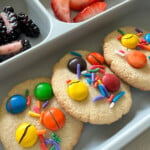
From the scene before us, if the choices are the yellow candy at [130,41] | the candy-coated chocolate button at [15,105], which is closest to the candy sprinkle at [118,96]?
the yellow candy at [130,41]

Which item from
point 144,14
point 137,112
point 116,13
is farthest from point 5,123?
point 144,14

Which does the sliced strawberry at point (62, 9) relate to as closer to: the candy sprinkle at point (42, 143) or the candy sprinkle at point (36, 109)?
the candy sprinkle at point (36, 109)

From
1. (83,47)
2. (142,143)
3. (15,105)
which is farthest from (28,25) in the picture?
(142,143)

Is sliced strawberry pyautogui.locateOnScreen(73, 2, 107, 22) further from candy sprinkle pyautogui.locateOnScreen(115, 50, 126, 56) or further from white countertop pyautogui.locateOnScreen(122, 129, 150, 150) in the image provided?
white countertop pyautogui.locateOnScreen(122, 129, 150, 150)

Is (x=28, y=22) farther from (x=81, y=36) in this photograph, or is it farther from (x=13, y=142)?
(x=13, y=142)

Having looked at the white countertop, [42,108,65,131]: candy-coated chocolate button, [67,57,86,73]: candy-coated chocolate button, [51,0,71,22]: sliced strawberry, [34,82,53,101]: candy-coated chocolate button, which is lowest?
the white countertop

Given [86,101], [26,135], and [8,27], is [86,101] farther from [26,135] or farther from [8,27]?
[8,27]

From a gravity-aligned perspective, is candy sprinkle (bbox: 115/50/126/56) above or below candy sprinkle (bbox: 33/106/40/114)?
above

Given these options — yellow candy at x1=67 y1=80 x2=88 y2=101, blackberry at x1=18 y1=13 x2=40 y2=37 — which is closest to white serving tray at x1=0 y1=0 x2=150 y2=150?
blackberry at x1=18 y1=13 x2=40 y2=37
